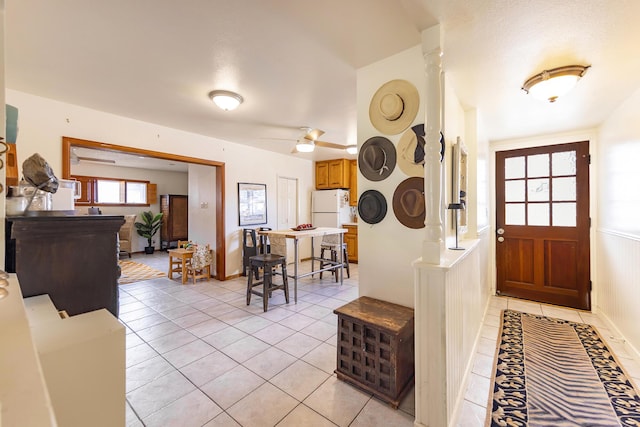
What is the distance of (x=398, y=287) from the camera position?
79.4 inches

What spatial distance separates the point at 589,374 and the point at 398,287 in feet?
5.32

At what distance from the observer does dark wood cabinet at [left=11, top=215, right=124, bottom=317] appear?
116 centimetres

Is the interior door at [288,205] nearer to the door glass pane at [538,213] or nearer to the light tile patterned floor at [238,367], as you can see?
the light tile patterned floor at [238,367]

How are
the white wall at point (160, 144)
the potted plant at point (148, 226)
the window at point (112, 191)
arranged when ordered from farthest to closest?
1. the potted plant at point (148, 226)
2. the window at point (112, 191)
3. the white wall at point (160, 144)

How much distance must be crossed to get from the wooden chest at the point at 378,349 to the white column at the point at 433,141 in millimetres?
557

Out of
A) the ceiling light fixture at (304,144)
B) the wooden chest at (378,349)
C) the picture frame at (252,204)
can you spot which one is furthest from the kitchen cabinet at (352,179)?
the wooden chest at (378,349)

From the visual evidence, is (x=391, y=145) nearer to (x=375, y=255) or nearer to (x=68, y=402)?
(x=375, y=255)

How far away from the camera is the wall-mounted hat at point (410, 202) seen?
1.91 meters

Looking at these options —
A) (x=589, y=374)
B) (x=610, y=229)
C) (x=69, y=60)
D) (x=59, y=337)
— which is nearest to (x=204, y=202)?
(x=69, y=60)

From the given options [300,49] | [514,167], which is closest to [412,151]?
[300,49]

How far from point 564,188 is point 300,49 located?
3746mm

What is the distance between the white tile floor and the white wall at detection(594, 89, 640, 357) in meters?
0.28

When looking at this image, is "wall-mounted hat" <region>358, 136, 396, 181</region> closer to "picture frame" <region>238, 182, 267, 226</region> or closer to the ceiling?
the ceiling

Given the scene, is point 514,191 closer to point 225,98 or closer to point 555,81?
point 555,81
